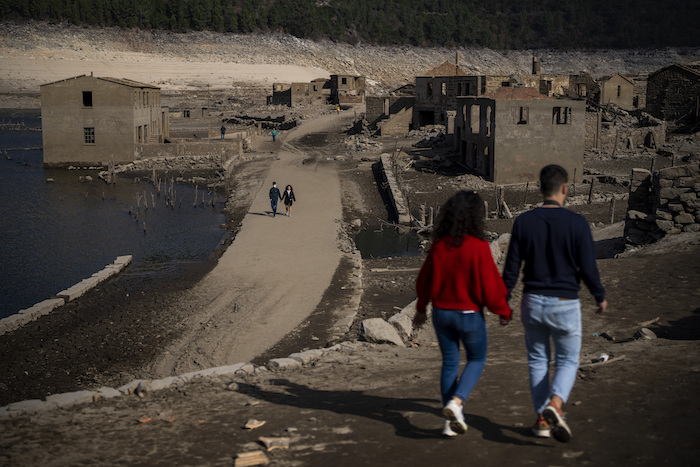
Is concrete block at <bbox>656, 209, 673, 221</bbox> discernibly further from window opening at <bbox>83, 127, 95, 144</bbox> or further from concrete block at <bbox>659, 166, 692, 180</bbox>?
window opening at <bbox>83, 127, 95, 144</bbox>

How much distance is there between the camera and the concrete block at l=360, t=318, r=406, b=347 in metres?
10.6

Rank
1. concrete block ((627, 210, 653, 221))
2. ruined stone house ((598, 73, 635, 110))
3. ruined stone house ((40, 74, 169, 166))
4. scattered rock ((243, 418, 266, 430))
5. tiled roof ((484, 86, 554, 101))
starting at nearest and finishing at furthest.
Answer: scattered rock ((243, 418, 266, 430)), concrete block ((627, 210, 653, 221)), tiled roof ((484, 86, 554, 101)), ruined stone house ((40, 74, 169, 166)), ruined stone house ((598, 73, 635, 110))

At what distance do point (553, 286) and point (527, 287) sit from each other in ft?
0.66

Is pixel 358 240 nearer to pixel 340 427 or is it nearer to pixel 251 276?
pixel 251 276

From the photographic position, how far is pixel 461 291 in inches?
230

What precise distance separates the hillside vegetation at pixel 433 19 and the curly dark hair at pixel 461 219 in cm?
13551

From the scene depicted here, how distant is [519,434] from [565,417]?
486 mm

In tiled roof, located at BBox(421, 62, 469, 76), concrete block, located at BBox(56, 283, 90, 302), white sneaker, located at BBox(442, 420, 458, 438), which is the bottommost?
concrete block, located at BBox(56, 283, 90, 302)

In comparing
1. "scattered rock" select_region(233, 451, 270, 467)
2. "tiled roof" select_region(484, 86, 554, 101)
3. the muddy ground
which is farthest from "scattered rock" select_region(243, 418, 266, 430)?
"tiled roof" select_region(484, 86, 554, 101)

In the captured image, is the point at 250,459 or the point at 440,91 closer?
the point at 250,459

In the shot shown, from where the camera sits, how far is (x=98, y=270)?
76.5ft

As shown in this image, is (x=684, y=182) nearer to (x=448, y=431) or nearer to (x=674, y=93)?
(x=448, y=431)

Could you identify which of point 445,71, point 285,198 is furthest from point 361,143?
point 285,198

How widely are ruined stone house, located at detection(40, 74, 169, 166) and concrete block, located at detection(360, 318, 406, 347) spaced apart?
38705 mm
